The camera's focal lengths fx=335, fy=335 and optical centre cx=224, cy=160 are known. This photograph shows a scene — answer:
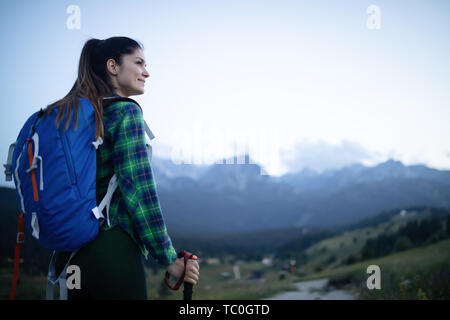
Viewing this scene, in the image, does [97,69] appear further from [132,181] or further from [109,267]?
[109,267]

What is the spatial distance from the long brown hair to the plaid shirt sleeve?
0.61 feet

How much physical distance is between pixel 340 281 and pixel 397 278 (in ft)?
15.7

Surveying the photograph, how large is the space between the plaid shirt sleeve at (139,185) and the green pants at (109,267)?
130 millimetres

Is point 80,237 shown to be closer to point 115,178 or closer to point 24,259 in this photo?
point 115,178

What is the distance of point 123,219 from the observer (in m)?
1.94

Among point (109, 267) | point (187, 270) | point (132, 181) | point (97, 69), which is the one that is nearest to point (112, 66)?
point (97, 69)

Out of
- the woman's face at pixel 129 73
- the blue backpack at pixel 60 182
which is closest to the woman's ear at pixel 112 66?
the woman's face at pixel 129 73

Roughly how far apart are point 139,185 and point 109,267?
1.59 ft

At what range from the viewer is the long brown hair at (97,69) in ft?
6.56

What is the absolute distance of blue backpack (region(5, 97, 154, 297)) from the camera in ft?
5.72

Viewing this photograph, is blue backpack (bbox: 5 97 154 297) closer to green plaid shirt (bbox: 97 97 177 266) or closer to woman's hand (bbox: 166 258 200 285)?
green plaid shirt (bbox: 97 97 177 266)

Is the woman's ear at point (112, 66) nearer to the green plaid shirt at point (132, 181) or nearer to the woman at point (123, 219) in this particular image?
the woman at point (123, 219)

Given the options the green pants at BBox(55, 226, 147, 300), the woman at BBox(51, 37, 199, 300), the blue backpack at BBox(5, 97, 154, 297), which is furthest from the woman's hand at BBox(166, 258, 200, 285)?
the blue backpack at BBox(5, 97, 154, 297)
